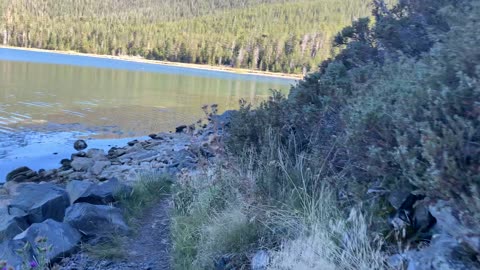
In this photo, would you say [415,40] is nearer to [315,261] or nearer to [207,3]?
[315,261]

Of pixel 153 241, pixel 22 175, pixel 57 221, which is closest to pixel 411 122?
pixel 153 241

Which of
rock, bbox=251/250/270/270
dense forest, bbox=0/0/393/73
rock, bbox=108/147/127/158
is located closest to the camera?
rock, bbox=251/250/270/270

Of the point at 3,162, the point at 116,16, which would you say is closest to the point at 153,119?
the point at 3,162

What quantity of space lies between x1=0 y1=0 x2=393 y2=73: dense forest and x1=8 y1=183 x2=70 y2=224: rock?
275ft

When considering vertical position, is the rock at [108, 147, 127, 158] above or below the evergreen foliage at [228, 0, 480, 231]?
below

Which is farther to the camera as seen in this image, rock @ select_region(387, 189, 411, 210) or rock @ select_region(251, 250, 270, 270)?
rock @ select_region(251, 250, 270, 270)

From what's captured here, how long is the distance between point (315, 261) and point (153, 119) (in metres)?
22.5

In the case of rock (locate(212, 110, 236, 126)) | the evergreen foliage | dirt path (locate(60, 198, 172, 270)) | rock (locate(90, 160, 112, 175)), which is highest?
the evergreen foliage

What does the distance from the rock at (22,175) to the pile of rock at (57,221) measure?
4479 millimetres

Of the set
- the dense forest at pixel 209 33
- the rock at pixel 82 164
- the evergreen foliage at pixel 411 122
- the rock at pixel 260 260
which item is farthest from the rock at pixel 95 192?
the dense forest at pixel 209 33

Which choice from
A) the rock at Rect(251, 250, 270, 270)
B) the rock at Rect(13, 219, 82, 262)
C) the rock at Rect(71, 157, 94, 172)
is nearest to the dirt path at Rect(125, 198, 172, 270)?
the rock at Rect(13, 219, 82, 262)

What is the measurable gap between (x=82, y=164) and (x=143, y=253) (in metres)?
8.88

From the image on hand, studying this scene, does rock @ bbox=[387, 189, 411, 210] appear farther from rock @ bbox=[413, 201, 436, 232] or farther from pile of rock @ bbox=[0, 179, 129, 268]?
pile of rock @ bbox=[0, 179, 129, 268]

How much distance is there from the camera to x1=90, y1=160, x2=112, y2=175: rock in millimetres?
12633
